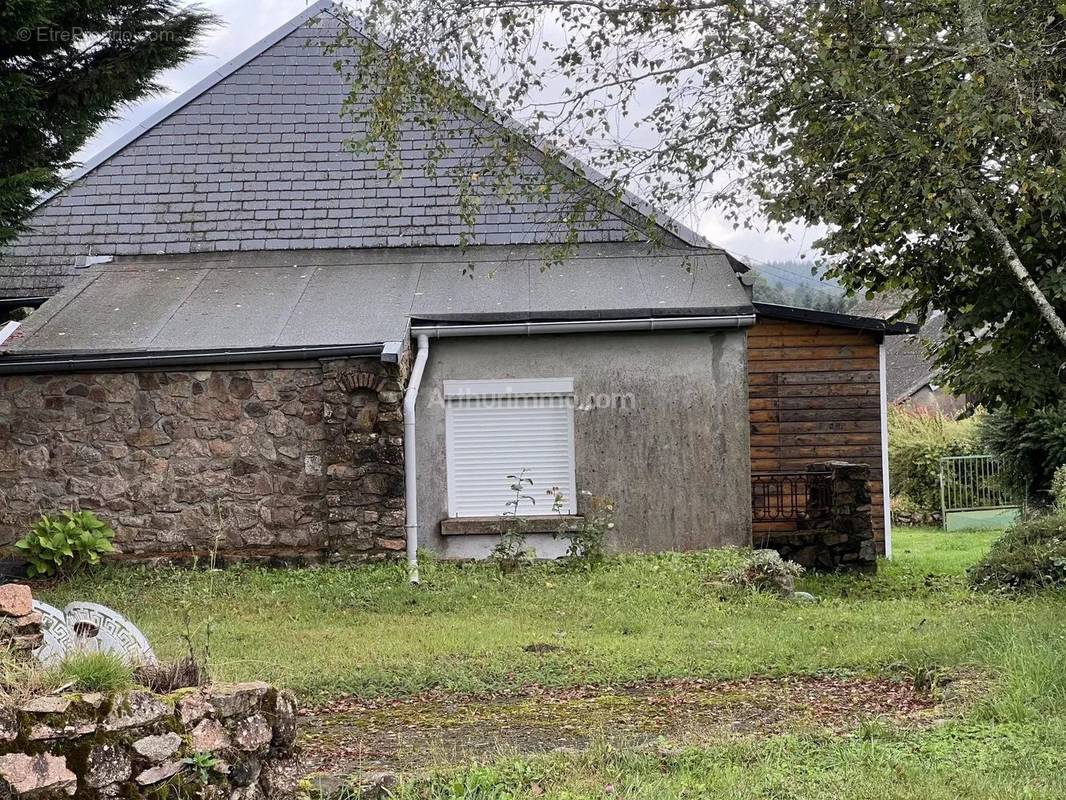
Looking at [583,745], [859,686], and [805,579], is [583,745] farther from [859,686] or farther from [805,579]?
[805,579]

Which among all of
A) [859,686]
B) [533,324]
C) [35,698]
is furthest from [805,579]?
[35,698]

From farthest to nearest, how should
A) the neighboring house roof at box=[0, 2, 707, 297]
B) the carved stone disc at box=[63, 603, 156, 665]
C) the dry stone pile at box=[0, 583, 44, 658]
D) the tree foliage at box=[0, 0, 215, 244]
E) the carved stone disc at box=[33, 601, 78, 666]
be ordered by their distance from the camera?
the neighboring house roof at box=[0, 2, 707, 297] → the tree foliage at box=[0, 0, 215, 244] → the carved stone disc at box=[63, 603, 156, 665] → the carved stone disc at box=[33, 601, 78, 666] → the dry stone pile at box=[0, 583, 44, 658]

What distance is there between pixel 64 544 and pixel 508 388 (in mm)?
4975

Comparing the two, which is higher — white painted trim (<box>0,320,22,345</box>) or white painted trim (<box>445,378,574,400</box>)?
white painted trim (<box>0,320,22,345</box>)

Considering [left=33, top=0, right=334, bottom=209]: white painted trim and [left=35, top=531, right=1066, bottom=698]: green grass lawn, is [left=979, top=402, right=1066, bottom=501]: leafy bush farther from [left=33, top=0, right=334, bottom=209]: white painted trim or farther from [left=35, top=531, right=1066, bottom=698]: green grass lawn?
[left=33, top=0, right=334, bottom=209]: white painted trim

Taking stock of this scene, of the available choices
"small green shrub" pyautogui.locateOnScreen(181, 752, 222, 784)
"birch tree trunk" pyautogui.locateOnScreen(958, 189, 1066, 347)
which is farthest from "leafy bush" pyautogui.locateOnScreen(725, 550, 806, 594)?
"small green shrub" pyautogui.locateOnScreen(181, 752, 222, 784)

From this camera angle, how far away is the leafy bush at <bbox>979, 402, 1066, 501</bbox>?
19.8m

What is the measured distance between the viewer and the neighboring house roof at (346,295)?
1221 centimetres

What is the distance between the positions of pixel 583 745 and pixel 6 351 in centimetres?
865

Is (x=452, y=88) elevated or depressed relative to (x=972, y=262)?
elevated

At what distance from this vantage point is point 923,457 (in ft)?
85.7

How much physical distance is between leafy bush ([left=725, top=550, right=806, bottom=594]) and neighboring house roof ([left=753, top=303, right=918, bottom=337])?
395 centimetres

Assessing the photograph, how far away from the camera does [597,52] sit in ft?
30.4

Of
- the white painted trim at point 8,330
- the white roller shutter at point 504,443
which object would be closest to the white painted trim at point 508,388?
the white roller shutter at point 504,443
